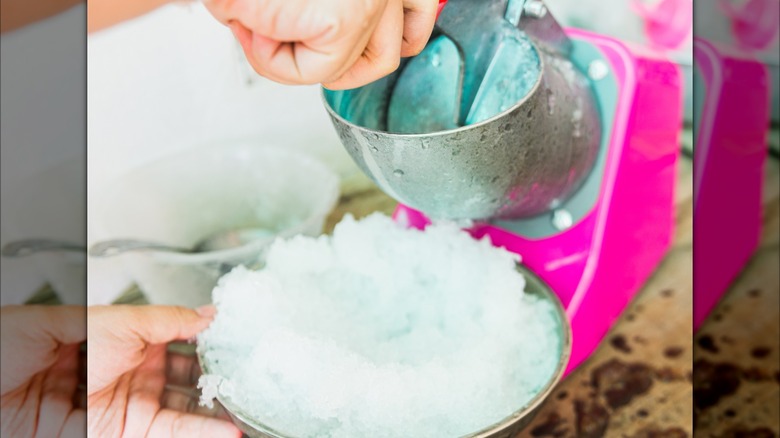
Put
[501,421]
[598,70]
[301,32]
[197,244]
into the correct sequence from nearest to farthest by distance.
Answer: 1. [301,32]
2. [501,421]
3. [598,70]
4. [197,244]

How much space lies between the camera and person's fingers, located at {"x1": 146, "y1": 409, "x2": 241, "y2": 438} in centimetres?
44

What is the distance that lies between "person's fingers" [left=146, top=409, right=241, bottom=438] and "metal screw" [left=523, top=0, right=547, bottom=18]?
0.30 meters

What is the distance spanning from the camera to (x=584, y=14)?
0.80 metres

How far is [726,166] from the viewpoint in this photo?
0.56 m

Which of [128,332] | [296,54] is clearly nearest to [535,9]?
[296,54]

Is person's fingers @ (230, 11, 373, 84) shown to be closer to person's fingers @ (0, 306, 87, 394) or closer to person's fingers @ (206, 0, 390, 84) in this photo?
person's fingers @ (206, 0, 390, 84)

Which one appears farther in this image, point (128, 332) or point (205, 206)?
point (205, 206)

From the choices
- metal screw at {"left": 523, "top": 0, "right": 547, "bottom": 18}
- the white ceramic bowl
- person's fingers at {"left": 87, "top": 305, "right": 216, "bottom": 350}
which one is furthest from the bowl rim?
metal screw at {"left": 523, "top": 0, "right": 547, "bottom": 18}

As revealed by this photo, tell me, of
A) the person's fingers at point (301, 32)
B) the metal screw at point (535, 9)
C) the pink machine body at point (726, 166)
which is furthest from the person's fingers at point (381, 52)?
the pink machine body at point (726, 166)

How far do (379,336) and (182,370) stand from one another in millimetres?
126

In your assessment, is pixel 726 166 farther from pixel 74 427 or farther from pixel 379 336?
pixel 74 427

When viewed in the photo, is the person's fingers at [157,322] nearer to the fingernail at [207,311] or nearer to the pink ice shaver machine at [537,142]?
the fingernail at [207,311]

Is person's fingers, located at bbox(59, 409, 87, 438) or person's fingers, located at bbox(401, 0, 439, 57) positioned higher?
person's fingers, located at bbox(401, 0, 439, 57)

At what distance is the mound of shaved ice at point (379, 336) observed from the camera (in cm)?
42
